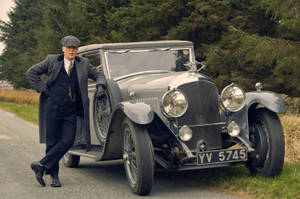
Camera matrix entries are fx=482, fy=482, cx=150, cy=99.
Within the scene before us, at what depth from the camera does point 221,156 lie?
5617 millimetres

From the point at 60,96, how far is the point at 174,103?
1.61m

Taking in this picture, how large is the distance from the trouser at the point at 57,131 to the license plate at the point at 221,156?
190 cm

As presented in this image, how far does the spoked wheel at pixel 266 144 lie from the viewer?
19.3 feet

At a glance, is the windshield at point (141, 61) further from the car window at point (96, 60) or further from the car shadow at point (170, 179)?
the car shadow at point (170, 179)

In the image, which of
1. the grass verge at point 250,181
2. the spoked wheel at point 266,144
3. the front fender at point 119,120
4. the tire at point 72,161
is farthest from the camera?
the tire at point 72,161

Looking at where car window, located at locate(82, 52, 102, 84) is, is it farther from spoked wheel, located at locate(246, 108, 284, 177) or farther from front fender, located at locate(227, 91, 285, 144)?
spoked wheel, located at locate(246, 108, 284, 177)

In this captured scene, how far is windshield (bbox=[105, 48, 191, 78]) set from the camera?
7316mm

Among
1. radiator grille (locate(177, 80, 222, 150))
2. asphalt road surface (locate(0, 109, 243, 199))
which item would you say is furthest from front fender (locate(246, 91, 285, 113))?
asphalt road surface (locate(0, 109, 243, 199))

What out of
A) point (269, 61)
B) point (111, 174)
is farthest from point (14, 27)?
point (111, 174)

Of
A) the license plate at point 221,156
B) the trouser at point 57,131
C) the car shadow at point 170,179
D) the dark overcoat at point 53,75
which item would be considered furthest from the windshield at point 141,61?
the license plate at point 221,156

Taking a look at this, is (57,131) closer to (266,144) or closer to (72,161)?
(72,161)

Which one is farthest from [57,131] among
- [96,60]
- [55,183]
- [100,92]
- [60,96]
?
[96,60]

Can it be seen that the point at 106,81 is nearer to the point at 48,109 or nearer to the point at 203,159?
the point at 48,109

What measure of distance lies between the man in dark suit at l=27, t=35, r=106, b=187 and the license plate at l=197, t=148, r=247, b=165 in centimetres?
163
